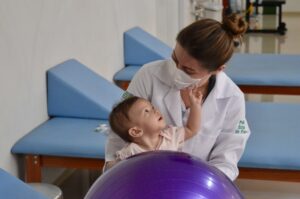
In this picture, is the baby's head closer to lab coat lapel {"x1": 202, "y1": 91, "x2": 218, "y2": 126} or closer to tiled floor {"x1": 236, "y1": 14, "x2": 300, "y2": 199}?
lab coat lapel {"x1": 202, "y1": 91, "x2": 218, "y2": 126}

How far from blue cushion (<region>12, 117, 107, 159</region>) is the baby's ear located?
0.95m

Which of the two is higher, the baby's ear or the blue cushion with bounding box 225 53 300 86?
the baby's ear

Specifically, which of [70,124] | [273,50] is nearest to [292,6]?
[273,50]

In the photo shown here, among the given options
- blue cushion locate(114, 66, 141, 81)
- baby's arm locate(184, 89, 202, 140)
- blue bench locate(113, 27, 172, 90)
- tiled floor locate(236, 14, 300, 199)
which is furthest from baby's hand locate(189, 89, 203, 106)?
blue bench locate(113, 27, 172, 90)

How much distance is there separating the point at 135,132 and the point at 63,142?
1086 millimetres

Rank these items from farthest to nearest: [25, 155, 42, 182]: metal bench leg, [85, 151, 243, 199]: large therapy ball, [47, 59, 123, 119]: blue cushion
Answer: [47, 59, 123, 119]: blue cushion, [25, 155, 42, 182]: metal bench leg, [85, 151, 243, 199]: large therapy ball

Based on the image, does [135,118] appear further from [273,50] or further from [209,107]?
[273,50]

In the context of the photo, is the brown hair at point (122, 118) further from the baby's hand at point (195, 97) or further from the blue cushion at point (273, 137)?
the blue cushion at point (273, 137)

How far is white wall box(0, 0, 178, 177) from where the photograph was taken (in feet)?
8.77

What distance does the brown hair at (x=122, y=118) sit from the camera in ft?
5.76

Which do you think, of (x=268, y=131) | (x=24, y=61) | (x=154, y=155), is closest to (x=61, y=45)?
(x=24, y=61)

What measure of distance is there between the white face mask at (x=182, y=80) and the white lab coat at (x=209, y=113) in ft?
0.09

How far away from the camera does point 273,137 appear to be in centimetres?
302

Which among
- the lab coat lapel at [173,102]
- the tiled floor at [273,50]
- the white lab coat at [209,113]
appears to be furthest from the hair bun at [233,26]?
the tiled floor at [273,50]
